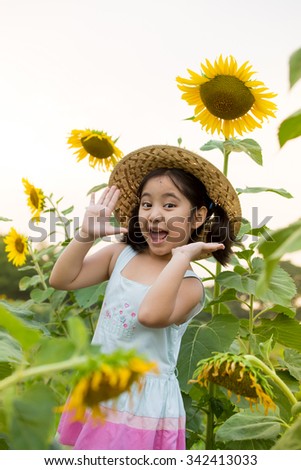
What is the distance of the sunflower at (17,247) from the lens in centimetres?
232

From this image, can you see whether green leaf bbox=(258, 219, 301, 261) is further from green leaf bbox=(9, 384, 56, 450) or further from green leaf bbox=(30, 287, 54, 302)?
green leaf bbox=(30, 287, 54, 302)

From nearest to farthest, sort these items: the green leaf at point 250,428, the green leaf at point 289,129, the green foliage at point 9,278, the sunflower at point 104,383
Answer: the sunflower at point 104,383 → the green leaf at point 289,129 → the green leaf at point 250,428 → the green foliage at point 9,278

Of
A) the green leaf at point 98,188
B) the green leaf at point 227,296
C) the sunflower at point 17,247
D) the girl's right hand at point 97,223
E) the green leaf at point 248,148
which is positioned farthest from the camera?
the sunflower at point 17,247

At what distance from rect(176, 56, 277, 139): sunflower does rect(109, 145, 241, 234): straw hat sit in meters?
0.37

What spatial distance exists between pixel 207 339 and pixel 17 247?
1015 millimetres

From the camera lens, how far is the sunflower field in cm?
34

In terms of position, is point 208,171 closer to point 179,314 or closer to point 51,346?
point 179,314

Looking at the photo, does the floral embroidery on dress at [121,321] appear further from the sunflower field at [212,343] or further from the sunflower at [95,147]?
the sunflower at [95,147]

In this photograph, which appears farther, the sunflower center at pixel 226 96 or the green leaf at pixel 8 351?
the sunflower center at pixel 226 96

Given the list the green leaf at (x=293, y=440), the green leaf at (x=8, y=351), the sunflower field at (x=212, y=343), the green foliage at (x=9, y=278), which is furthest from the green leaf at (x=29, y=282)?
the green foliage at (x=9, y=278)

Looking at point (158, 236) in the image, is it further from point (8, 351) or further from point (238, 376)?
point (8, 351)

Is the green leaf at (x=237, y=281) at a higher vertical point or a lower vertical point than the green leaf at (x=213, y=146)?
lower

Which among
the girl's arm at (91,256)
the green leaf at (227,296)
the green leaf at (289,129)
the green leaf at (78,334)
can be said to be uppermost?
the green leaf at (289,129)

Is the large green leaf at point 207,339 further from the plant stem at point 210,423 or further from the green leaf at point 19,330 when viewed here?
the green leaf at point 19,330
